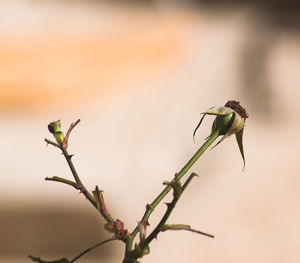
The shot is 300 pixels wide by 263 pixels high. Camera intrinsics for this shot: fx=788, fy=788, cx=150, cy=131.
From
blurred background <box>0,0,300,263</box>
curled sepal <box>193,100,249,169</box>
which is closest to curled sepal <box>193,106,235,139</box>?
curled sepal <box>193,100,249,169</box>

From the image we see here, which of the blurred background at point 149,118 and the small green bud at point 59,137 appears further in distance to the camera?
the blurred background at point 149,118

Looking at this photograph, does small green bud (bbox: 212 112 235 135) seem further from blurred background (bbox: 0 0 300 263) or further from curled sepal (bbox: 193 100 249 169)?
blurred background (bbox: 0 0 300 263)

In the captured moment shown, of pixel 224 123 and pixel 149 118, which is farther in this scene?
pixel 149 118

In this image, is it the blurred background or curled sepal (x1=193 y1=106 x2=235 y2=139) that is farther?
the blurred background

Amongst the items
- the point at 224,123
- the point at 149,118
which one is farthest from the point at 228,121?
the point at 149,118

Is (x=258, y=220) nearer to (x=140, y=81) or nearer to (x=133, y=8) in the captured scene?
(x=140, y=81)

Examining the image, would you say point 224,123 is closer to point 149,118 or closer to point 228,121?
point 228,121

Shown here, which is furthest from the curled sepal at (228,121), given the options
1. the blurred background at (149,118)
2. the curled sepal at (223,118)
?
the blurred background at (149,118)

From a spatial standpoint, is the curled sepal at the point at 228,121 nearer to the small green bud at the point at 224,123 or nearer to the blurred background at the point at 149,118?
the small green bud at the point at 224,123
